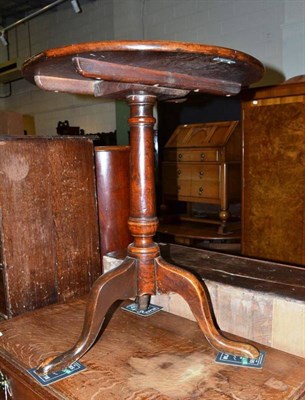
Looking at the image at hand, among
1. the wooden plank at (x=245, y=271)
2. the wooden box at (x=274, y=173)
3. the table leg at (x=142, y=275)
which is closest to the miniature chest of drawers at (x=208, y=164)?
the wooden box at (x=274, y=173)

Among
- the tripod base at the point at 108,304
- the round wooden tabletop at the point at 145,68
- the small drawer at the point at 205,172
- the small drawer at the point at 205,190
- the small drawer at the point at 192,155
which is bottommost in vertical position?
the tripod base at the point at 108,304

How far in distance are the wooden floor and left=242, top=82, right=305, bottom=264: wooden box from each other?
132 cm

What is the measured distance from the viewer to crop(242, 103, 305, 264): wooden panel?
2.26 metres

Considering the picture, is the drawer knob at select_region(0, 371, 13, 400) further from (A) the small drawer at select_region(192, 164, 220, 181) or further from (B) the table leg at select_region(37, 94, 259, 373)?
(A) the small drawer at select_region(192, 164, 220, 181)

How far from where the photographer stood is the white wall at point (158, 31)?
3.40 m

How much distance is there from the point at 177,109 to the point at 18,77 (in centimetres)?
428

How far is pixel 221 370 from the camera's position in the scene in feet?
3.16

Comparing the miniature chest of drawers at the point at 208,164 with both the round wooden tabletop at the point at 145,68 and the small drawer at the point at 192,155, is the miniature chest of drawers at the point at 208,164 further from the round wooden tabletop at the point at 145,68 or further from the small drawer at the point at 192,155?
the round wooden tabletop at the point at 145,68

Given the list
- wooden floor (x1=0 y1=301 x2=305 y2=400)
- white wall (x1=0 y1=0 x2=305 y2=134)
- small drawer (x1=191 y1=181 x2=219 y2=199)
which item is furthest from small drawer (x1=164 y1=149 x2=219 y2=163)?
wooden floor (x1=0 y1=301 x2=305 y2=400)

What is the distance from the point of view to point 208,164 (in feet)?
10.6

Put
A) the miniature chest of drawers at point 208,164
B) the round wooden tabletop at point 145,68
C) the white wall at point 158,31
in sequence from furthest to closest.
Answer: the white wall at point 158,31
the miniature chest of drawers at point 208,164
the round wooden tabletop at point 145,68

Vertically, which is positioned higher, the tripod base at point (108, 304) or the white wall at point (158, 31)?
the white wall at point (158, 31)

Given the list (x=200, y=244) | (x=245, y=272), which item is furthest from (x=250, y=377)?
Answer: (x=200, y=244)

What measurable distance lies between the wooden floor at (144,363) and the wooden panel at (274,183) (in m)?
1.31
